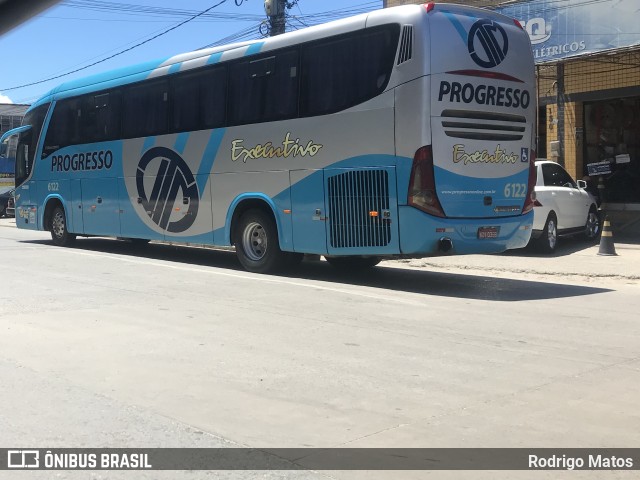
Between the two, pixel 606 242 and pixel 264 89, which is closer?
pixel 264 89

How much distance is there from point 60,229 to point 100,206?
232cm

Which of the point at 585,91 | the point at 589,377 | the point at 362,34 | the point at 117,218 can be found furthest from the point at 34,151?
the point at 589,377

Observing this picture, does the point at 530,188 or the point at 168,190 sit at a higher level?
the point at 168,190

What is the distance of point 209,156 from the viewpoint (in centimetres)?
1324

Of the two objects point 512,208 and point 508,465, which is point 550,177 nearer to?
point 512,208

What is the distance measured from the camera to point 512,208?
10977mm

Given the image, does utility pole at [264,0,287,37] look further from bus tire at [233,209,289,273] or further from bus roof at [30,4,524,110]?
bus tire at [233,209,289,273]

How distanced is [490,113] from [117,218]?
8643 millimetres

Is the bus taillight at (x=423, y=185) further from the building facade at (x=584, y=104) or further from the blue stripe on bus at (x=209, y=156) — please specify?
the building facade at (x=584, y=104)

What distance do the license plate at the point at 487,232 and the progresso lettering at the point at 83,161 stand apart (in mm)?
8671

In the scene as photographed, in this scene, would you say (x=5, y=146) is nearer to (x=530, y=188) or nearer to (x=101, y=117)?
(x=101, y=117)

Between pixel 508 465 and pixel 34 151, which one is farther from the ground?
pixel 34 151

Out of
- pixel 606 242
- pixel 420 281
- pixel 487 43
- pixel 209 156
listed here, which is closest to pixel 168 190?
pixel 209 156

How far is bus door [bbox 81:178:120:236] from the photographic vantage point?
15.7 meters
